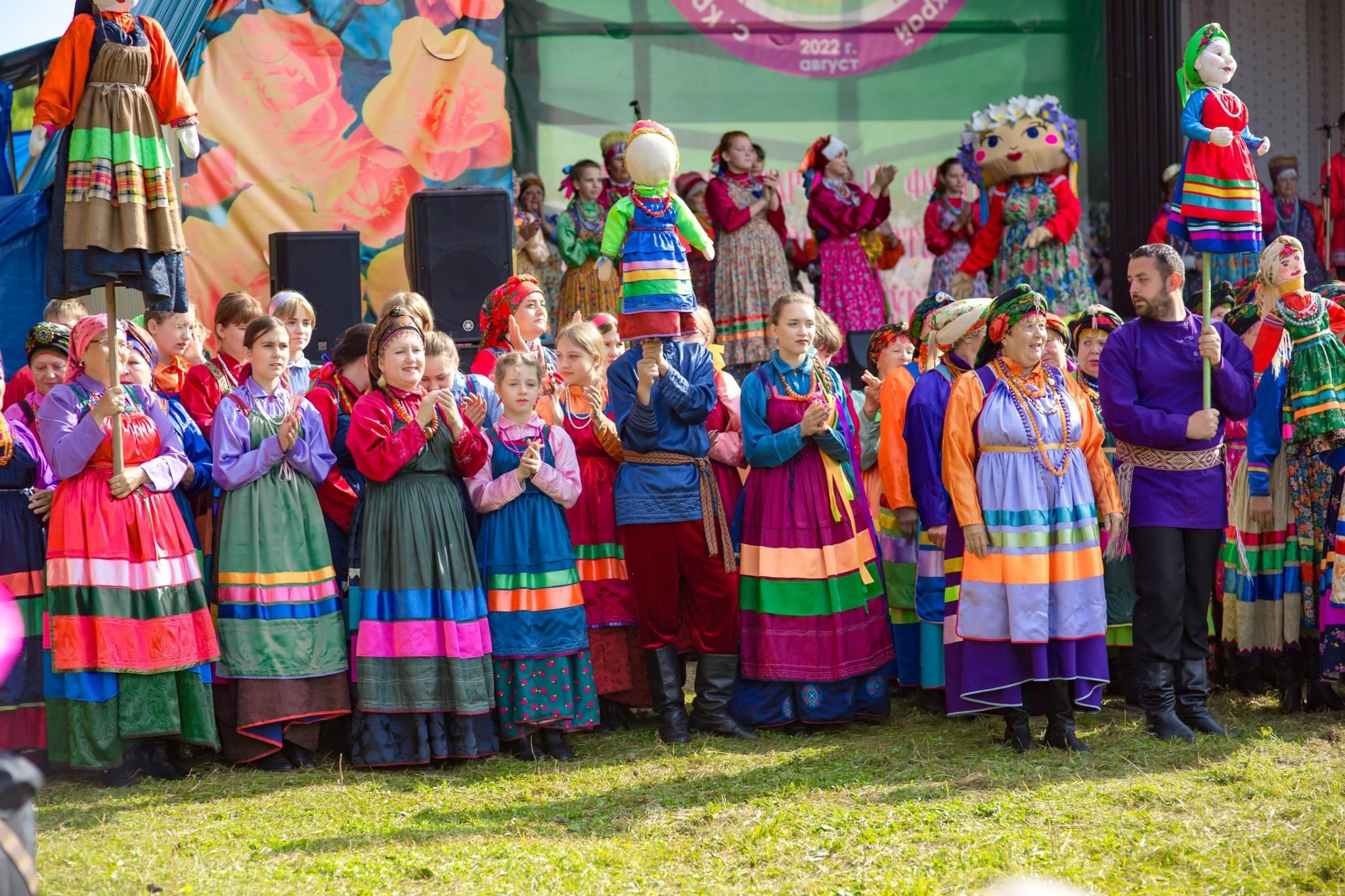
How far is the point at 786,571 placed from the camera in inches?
216

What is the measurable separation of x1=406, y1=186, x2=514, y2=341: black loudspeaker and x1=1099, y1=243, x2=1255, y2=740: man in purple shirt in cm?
336

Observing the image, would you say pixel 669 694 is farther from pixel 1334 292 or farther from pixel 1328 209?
pixel 1328 209

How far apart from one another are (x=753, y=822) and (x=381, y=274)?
5406mm

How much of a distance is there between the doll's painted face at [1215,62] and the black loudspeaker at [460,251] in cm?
352

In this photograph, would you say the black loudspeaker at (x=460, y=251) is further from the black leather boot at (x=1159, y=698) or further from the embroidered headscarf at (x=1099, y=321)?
the black leather boot at (x=1159, y=698)

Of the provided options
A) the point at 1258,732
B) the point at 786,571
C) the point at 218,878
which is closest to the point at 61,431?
the point at 218,878

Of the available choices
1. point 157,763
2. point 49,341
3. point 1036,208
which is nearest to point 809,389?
point 157,763

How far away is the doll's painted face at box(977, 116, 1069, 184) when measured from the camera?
8.67 metres

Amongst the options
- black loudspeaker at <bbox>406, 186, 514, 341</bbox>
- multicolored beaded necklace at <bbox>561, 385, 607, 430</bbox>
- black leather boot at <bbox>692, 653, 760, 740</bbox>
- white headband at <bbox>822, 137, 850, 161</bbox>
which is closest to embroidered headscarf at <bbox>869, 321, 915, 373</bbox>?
multicolored beaded necklace at <bbox>561, 385, 607, 430</bbox>

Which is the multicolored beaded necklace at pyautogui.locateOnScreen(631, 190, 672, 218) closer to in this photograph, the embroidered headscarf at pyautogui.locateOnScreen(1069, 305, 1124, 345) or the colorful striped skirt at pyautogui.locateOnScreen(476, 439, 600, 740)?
the colorful striped skirt at pyautogui.locateOnScreen(476, 439, 600, 740)

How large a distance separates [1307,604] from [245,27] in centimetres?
661

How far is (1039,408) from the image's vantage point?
502 centimetres

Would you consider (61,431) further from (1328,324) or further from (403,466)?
(1328,324)

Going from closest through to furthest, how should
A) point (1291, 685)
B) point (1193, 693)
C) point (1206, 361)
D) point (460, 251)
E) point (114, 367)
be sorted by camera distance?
point (114, 367), point (1206, 361), point (1193, 693), point (1291, 685), point (460, 251)
